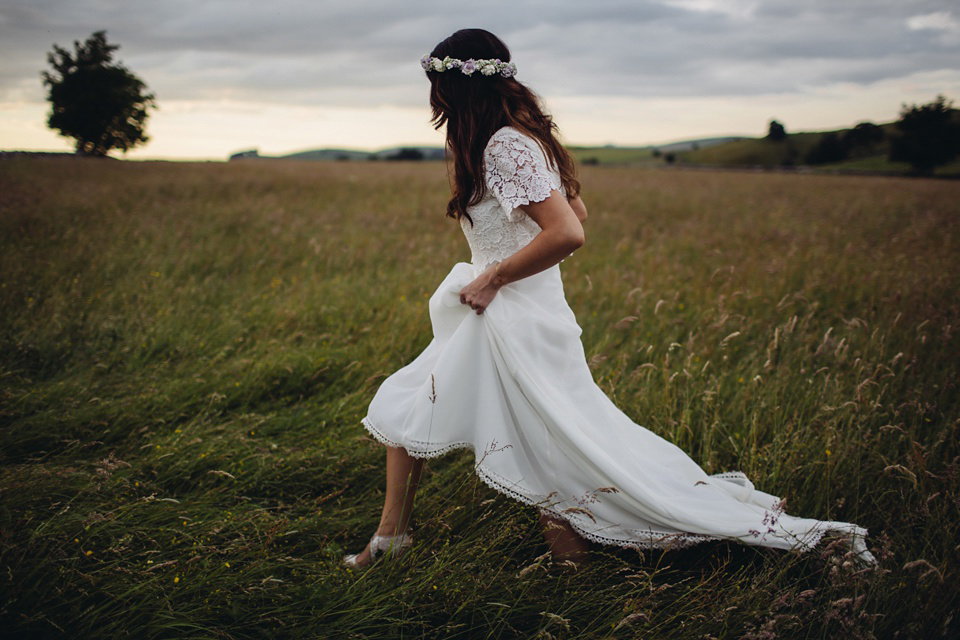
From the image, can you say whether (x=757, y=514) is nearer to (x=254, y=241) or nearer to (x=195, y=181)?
(x=254, y=241)

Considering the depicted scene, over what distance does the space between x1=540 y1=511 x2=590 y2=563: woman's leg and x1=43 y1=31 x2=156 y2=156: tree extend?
64.7ft

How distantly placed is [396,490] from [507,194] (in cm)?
126

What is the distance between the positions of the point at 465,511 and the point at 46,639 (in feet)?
4.87

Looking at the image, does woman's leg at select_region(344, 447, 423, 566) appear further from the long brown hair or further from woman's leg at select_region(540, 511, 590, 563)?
the long brown hair

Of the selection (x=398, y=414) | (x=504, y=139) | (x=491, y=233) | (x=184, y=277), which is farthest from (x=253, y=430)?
(x=184, y=277)

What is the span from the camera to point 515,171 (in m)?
1.85

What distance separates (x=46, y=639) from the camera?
65.7 inches

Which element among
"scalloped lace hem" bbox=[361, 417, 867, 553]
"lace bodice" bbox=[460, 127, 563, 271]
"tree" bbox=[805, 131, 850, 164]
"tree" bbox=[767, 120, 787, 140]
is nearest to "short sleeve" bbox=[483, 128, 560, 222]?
"lace bodice" bbox=[460, 127, 563, 271]

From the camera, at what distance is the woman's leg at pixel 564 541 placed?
209cm

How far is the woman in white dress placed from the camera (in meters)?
1.95

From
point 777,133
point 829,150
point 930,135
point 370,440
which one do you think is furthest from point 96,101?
point 777,133

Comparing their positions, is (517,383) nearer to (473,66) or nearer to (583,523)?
(583,523)

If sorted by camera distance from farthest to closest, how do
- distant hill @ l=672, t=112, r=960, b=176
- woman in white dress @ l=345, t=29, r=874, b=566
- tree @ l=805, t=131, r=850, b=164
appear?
tree @ l=805, t=131, r=850, b=164 → distant hill @ l=672, t=112, r=960, b=176 → woman in white dress @ l=345, t=29, r=874, b=566

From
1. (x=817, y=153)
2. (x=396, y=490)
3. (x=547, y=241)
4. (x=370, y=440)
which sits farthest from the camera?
(x=817, y=153)
